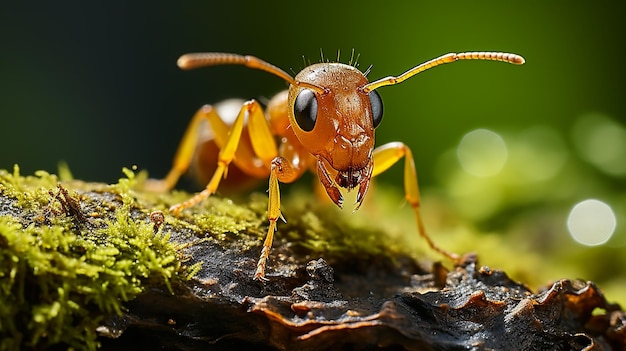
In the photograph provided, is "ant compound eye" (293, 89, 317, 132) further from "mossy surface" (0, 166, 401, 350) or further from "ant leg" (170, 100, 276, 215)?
"ant leg" (170, 100, 276, 215)

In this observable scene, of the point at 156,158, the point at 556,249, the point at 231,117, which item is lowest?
the point at 156,158

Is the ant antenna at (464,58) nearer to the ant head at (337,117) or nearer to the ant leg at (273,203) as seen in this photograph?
the ant head at (337,117)

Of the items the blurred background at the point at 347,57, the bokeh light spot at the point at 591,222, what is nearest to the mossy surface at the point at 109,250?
the bokeh light spot at the point at 591,222

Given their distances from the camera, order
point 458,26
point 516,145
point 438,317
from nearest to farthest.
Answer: point 438,317, point 516,145, point 458,26

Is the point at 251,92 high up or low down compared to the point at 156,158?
up

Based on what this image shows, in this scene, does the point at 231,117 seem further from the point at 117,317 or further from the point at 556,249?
the point at 117,317

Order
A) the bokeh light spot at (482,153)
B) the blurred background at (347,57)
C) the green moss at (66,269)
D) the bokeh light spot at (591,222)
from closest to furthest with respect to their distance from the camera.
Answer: the green moss at (66,269) → the bokeh light spot at (591,222) → the bokeh light spot at (482,153) → the blurred background at (347,57)

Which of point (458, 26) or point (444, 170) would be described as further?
point (458, 26)

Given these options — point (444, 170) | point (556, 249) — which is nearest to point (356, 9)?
point (444, 170)

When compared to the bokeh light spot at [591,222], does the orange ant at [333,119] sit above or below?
above
